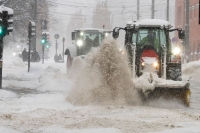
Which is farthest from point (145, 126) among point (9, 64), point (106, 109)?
point (9, 64)

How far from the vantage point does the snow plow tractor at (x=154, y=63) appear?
11.0m

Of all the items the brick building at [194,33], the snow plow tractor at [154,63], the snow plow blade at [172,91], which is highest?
the brick building at [194,33]

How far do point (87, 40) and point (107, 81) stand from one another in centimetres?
1182

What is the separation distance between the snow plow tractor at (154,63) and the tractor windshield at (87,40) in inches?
317

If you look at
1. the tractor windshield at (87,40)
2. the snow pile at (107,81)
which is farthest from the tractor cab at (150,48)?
the tractor windshield at (87,40)

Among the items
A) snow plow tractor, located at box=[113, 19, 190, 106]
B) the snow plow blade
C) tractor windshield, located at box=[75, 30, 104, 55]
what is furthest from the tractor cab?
tractor windshield, located at box=[75, 30, 104, 55]

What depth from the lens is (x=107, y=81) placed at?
37.5 ft

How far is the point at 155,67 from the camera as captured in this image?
1307 cm

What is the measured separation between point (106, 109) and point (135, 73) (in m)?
3.08

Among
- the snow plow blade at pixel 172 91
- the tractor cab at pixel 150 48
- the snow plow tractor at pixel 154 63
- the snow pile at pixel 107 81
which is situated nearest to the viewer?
the snow plow blade at pixel 172 91

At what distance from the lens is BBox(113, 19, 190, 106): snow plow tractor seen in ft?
36.2

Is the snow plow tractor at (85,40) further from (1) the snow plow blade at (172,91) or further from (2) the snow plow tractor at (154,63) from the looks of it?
(1) the snow plow blade at (172,91)

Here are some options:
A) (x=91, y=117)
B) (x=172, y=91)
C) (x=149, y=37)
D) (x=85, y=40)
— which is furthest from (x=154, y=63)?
(x=85, y=40)

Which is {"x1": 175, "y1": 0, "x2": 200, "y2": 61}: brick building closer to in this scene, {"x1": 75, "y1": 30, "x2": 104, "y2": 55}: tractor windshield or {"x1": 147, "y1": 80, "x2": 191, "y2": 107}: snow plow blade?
{"x1": 75, "y1": 30, "x2": 104, "y2": 55}: tractor windshield
